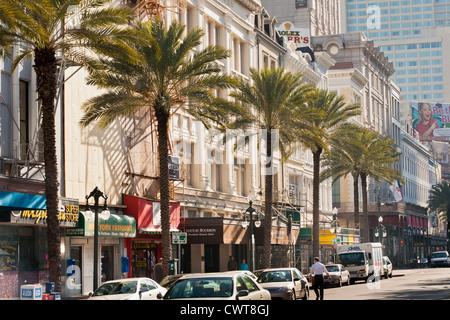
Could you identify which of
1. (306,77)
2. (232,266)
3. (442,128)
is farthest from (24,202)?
(442,128)

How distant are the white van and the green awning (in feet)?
59.3

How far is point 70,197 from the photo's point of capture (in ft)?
119

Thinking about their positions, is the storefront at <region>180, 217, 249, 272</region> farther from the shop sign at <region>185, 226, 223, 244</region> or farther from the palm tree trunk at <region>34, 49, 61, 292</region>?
the palm tree trunk at <region>34, 49, 61, 292</region>

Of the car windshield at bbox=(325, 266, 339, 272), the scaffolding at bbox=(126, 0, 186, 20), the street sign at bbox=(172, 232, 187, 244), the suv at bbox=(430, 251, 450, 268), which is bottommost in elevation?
the suv at bbox=(430, 251, 450, 268)

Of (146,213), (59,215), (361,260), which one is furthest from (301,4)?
(59,215)

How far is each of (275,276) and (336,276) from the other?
16592mm

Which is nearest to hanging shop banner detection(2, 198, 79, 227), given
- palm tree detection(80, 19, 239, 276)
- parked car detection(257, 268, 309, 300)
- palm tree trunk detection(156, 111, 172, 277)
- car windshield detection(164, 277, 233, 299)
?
palm tree detection(80, 19, 239, 276)

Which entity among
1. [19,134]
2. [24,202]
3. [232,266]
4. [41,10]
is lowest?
[232,266]

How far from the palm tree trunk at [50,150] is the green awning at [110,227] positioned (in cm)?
719

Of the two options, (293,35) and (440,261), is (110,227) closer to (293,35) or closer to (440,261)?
(293,35)

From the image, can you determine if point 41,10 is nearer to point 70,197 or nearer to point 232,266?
point 70,197

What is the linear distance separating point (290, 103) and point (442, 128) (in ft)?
419

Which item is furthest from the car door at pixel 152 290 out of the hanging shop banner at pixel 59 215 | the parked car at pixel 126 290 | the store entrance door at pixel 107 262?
the store entrance door at pixel 107 262

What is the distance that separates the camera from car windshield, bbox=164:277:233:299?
17438 mm
